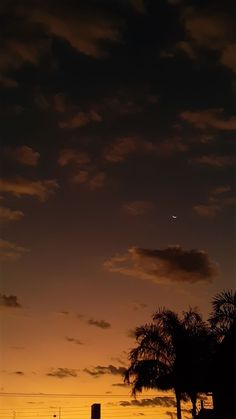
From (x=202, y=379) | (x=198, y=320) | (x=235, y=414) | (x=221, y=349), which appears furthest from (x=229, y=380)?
(x=235, y=414)

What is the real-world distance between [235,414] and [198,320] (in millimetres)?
6625

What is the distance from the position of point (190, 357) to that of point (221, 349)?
4799 millimetres

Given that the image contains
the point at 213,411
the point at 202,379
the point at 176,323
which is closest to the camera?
the point at 202,379

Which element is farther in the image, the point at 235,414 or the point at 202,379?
the point at 235,414

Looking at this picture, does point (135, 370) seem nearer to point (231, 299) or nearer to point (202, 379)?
point (202, 379)

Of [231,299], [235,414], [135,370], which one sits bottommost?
[235,414]

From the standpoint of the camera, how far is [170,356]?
3127 cm

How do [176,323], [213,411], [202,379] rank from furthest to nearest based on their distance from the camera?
[213,411] < [176,323] < [202,379]

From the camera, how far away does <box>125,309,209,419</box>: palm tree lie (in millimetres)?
30531

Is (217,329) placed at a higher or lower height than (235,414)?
higher

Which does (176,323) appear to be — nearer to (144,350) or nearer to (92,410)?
(144,350)

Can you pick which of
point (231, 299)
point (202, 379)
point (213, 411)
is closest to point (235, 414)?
point (213, 411)

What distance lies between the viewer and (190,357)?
30453mm

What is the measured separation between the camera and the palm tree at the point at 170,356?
3053cm
